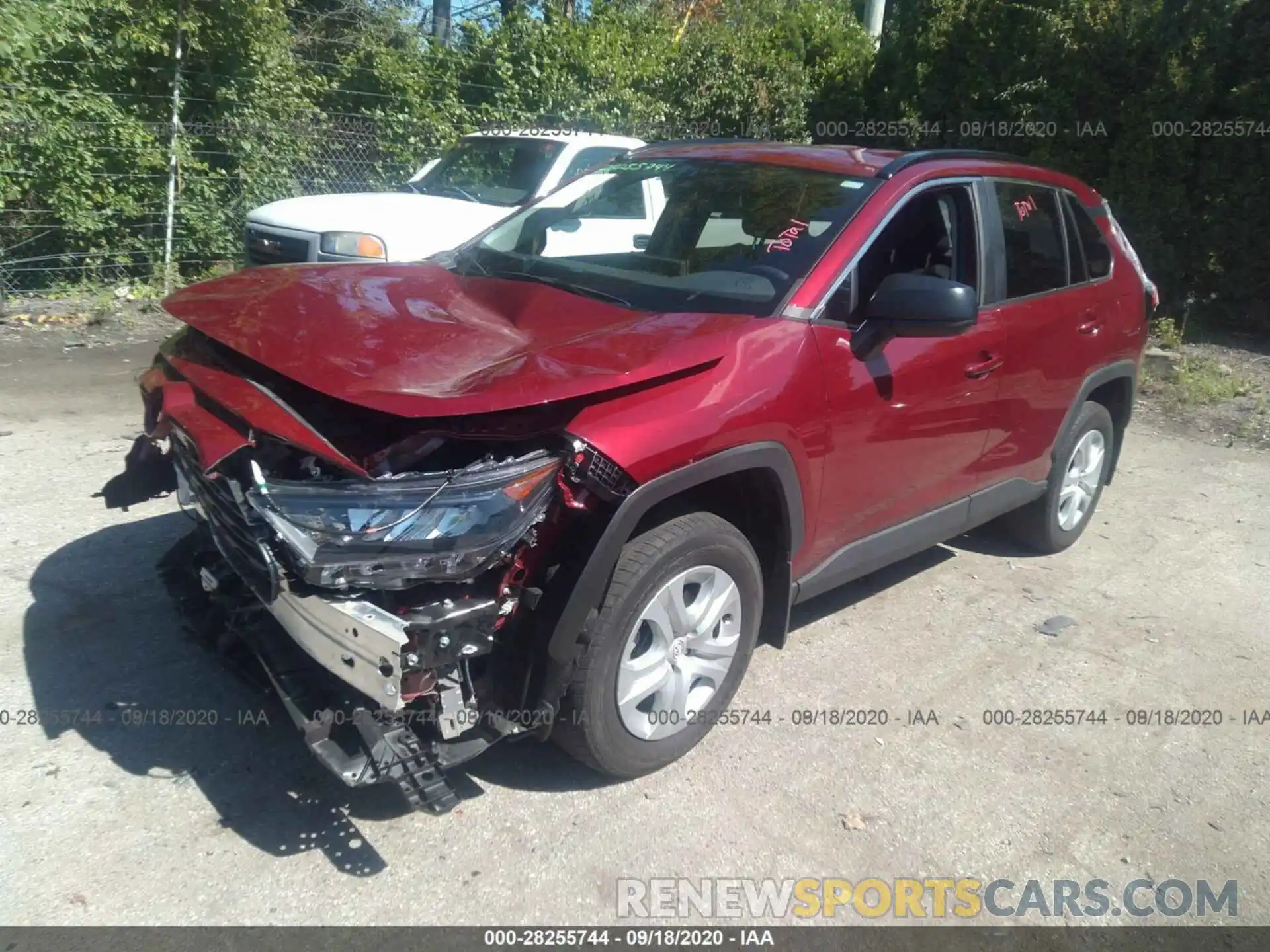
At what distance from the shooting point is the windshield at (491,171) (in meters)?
9.07

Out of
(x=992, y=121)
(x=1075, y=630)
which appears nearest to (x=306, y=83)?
(x=992, y=121)

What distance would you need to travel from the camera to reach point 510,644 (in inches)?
122

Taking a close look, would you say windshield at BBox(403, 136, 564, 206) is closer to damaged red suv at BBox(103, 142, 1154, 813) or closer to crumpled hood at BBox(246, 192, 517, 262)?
crumpled hood at BBox(246, 192, 517, 262)

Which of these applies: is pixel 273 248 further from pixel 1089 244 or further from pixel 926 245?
pixel 1089 244

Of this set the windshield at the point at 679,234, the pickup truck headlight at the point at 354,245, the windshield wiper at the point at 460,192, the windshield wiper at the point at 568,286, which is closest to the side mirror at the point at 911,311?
the windshield at the point at 679,234

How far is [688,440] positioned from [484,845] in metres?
1.34

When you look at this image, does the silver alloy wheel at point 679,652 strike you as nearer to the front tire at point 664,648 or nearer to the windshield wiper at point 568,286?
the front tire at point 664,648

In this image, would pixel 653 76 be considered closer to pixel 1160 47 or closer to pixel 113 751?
pixel 1160 47

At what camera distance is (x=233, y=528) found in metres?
3.04

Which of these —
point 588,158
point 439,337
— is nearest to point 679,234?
point 439,337

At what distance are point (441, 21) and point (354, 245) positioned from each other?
11.8 m

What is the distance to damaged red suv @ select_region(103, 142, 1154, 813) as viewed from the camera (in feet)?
9.52

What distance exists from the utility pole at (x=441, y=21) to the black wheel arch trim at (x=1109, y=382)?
29.9 ft

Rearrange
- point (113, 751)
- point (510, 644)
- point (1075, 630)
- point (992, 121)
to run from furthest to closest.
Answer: point (992, 121) → point (1075, 630) → point (113, 751) → point (510, 644)
